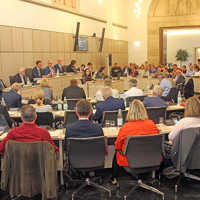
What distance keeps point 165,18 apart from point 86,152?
20.4 metres

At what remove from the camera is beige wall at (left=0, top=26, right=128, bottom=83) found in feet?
39.4

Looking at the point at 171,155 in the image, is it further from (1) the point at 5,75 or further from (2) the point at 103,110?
(1) the point at 5,75

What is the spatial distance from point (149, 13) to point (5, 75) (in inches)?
553

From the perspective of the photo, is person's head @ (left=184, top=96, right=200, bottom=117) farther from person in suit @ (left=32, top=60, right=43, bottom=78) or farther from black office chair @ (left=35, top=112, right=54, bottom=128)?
person in suit @ (left=32, top=60, right=43, bottom=78)

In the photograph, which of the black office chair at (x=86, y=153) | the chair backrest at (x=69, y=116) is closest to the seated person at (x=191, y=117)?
the black office chair at (x=86, y=153)

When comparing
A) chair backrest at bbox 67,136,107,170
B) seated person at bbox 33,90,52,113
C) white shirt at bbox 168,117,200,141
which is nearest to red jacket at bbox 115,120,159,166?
chair backrest at bbox 67,136,107,170

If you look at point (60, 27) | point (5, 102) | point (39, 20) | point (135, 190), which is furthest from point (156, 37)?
point (135, 190)

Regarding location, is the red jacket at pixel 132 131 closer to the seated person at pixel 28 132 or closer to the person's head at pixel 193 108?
the person's head at pixel 193 108

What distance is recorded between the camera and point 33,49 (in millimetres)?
13633

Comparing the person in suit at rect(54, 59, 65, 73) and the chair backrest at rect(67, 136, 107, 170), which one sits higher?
the person in suit at rect(54, 59, 65, 73)

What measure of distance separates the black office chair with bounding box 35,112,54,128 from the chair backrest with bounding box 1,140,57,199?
2008 mm

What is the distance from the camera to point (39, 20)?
1388cm

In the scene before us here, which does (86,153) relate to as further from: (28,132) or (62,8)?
(62,8)

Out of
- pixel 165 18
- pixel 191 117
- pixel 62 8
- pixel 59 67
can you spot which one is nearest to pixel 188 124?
pixel 191 117
